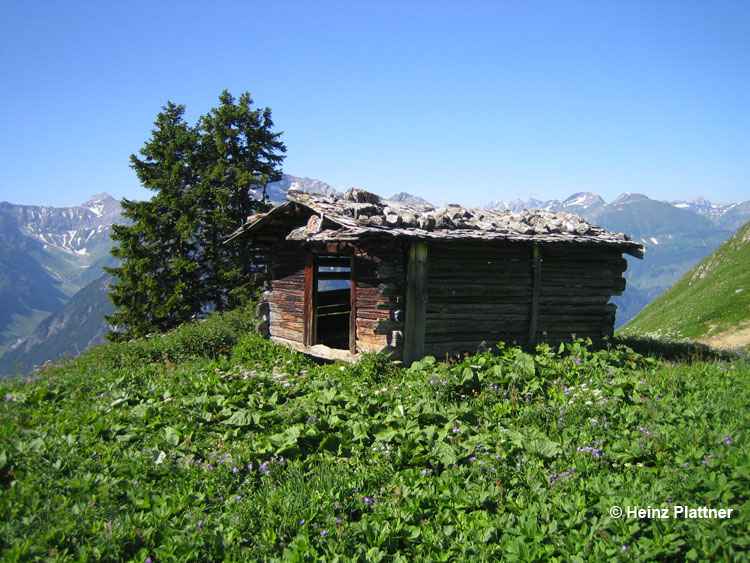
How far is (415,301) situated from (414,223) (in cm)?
161

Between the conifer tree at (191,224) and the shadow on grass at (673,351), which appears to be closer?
the shadow on grass at (673,351)

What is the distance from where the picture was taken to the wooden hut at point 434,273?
9.59m

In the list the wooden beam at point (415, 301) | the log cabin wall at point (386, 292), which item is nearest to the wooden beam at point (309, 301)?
the log cabin wall at point (386, 292)

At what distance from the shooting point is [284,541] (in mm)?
4000

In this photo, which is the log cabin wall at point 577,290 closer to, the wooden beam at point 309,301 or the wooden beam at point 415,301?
the wooden beam at point 415,301

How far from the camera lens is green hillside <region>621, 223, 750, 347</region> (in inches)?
833

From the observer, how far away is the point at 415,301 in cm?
980

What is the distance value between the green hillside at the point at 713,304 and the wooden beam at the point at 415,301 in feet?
52.1

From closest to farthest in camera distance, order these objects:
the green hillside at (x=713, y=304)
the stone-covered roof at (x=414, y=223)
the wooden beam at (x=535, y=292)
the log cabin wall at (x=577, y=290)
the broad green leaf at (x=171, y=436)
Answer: the broad green leaf at (x=171, y=436) < the stone-covered roof at (x=414, y=223) < the wooden beam at (x=535, y=292) < the log cabin wall at (x=577, y=290) < the green hillside at (x=713, y=304)

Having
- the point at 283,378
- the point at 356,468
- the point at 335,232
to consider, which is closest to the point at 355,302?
the point at 335,232

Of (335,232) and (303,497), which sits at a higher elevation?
(335,232)

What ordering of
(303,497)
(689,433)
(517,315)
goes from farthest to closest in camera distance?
(517,315)
(689,433)
(303,497)

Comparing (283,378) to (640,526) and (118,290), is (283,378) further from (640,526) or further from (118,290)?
(118,290)

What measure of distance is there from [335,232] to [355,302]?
5.87 ft
